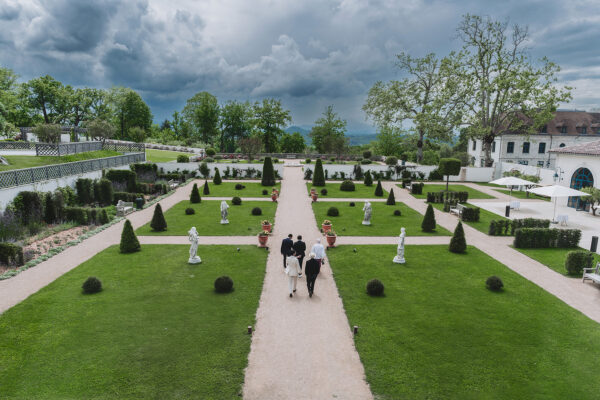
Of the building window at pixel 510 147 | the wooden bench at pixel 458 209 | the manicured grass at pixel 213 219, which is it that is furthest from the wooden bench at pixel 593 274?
the building window at pixel 510 147

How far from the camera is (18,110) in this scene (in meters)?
65.9

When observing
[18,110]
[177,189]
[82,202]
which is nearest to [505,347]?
[82,202]

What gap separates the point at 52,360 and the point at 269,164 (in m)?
32.2

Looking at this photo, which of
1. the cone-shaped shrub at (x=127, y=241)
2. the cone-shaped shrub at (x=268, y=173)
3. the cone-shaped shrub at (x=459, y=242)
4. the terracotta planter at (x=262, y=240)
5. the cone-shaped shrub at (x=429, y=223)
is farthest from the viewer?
the cone-shaped shrub at (x=268, y=173)

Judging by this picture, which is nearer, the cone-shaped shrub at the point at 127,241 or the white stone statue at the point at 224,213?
the cone-shaped shrub at the point at 127,241

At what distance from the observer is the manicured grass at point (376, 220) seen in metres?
23.1

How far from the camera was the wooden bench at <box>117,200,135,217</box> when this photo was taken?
88.0 feet

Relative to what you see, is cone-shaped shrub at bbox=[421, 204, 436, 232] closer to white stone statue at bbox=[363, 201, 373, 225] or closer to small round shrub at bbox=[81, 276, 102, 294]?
white stone statue at bbox=[363, 201, 373, 225]

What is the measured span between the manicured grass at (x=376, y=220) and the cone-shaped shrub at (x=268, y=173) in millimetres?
10796

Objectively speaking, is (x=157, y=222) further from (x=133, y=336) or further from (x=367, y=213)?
(x=367, y=213)

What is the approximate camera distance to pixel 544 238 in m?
20.6

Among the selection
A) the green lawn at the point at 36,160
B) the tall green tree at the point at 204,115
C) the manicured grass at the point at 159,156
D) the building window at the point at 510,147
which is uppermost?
the tall green tree at the point at 204,115

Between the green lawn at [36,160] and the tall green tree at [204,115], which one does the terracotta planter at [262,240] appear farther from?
the tall green tree at [204,115]

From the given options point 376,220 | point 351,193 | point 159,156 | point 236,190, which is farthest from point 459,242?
point 159,156
